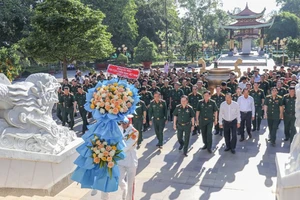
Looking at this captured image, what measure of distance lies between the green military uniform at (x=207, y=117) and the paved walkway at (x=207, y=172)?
1.28 feet

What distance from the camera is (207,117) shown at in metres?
7.78

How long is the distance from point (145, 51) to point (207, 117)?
24724mm

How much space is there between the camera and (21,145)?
5473 mm

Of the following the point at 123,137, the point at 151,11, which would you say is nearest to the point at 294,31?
the point at 151,11

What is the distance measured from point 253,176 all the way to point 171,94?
16.4 feet

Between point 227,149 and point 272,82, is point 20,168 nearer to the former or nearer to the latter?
point 227,149

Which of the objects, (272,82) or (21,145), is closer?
(21,145)

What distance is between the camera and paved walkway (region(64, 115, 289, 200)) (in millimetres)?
5547

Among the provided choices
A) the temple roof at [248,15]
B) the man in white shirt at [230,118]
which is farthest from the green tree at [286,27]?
the man in white shirt at [230,118]

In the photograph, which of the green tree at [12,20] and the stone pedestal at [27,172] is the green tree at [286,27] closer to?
the green tree at [12,20]

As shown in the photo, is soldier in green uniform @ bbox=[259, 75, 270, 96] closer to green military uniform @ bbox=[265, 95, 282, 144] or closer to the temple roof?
green military uniform @ bbox=[265, 95, 282, 144]

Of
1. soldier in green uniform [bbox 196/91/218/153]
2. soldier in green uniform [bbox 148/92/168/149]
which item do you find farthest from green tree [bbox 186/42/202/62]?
soldier in green uniform [bbox 196/91/218/153]

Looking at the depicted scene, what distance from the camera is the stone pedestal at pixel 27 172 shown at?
5.38 metres

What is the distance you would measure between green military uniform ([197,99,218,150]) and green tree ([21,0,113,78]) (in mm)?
8394
